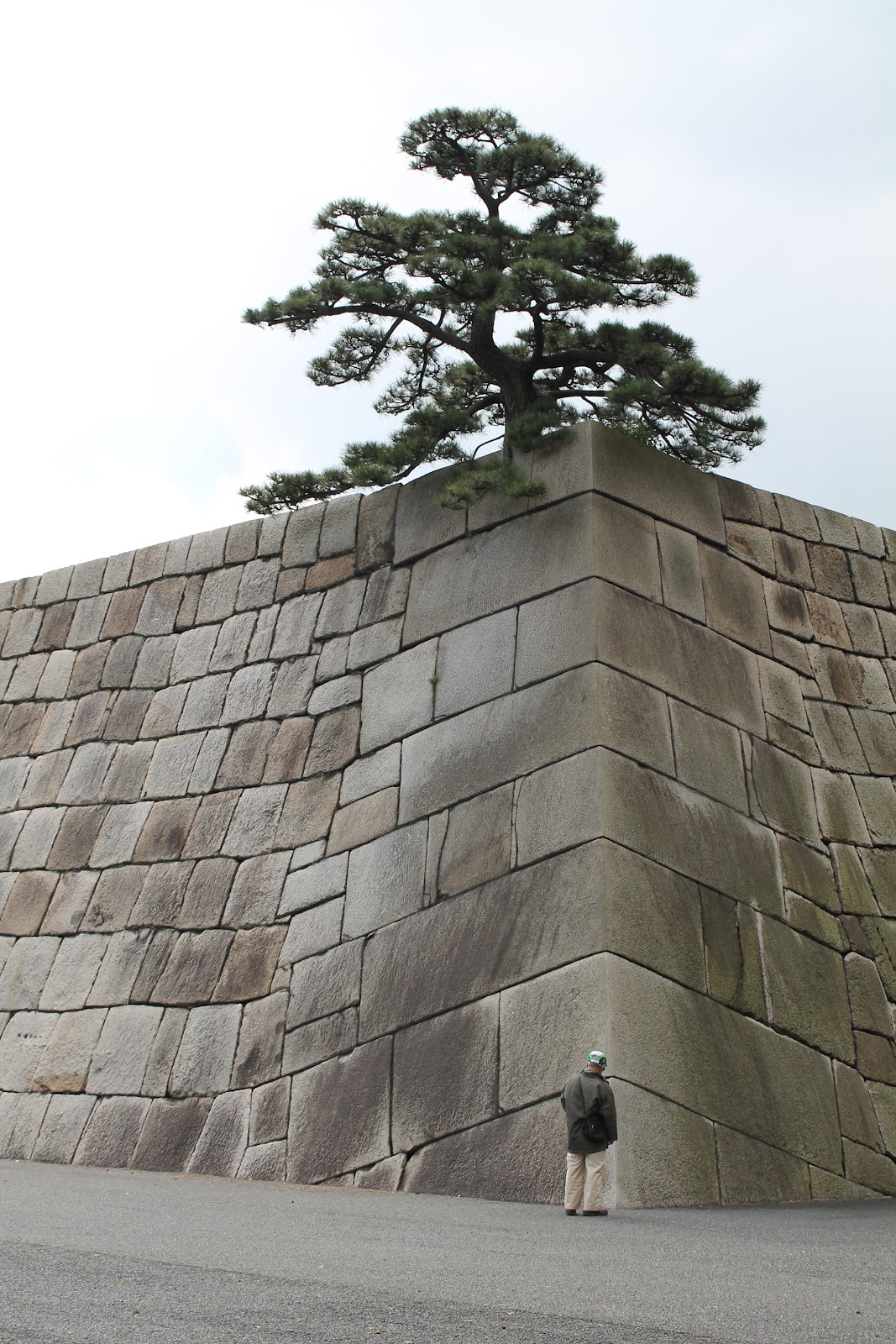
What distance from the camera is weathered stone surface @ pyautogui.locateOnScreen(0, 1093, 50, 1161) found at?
8.66 metres

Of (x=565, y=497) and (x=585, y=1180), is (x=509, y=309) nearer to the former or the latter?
(x=565, y=497)

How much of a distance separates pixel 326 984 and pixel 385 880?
29.3 inches

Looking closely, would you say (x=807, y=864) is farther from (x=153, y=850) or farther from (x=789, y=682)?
(x=153, y=850)

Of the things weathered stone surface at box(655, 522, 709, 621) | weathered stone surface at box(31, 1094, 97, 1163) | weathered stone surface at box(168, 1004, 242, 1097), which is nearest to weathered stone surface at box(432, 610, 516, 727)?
weathered stone surface at box(655, 522, 709, 621)

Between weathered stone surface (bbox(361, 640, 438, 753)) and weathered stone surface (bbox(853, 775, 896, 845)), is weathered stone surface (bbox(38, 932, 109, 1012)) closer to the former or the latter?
weathered stone surface (bbox(361, 640, 438, 753))

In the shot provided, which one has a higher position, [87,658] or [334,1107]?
[87,658]

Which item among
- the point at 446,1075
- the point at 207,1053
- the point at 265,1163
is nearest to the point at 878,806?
the point at 446,1075

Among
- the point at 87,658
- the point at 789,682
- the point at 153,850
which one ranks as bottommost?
the point at 153,850

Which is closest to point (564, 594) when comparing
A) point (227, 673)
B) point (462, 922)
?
point (462, 922)

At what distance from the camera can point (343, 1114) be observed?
7293mm

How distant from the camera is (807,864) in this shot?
7961mm

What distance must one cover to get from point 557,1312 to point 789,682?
5.97m

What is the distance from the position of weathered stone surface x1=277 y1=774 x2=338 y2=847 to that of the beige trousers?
3183 mm

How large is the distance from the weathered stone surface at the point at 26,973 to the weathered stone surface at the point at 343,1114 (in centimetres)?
272
